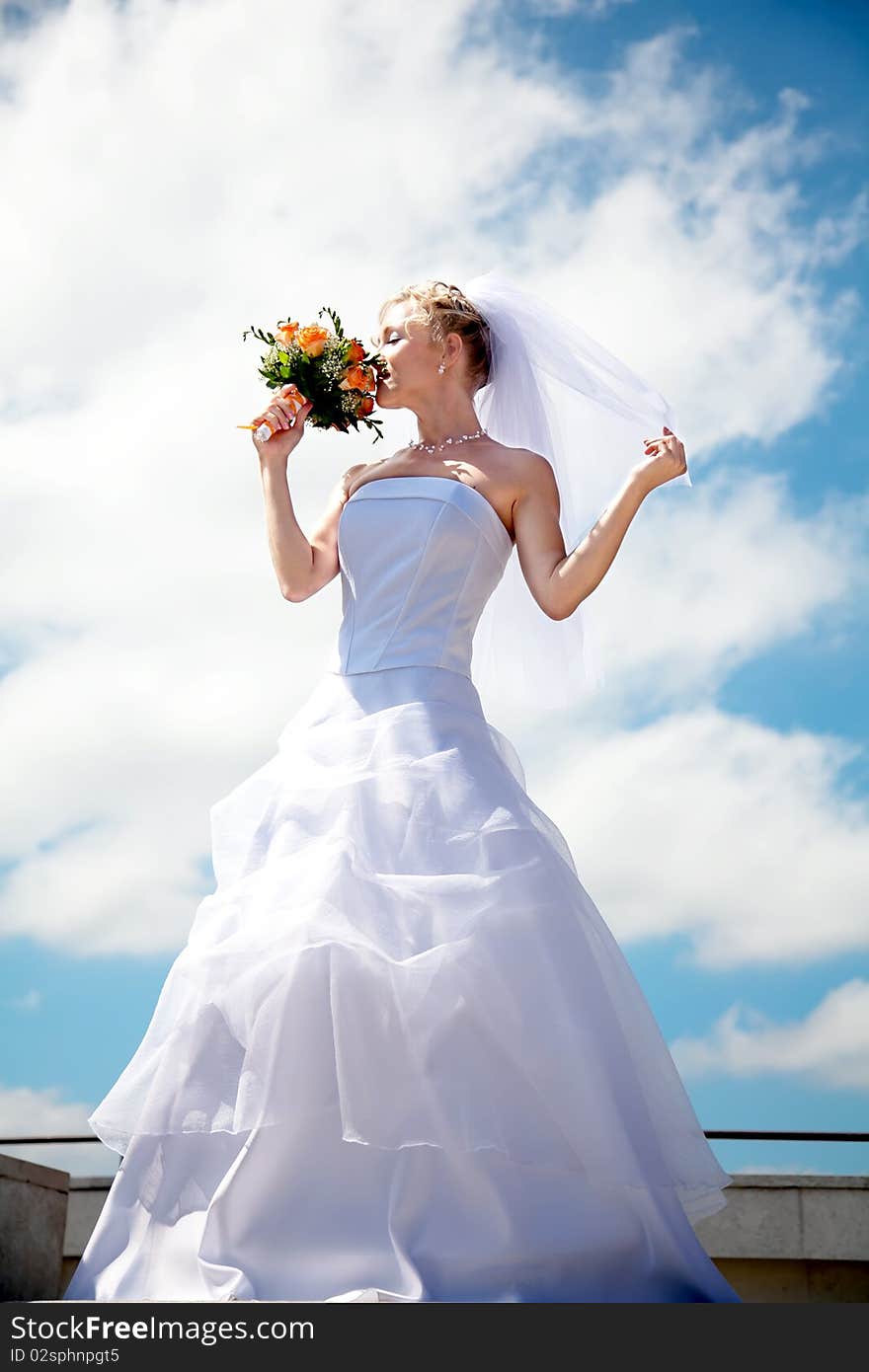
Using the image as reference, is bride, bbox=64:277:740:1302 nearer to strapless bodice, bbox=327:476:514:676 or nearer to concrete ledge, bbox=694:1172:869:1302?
strapless bodice, bbox=327:476:514:676

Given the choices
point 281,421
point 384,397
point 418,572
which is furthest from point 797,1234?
point 281,421

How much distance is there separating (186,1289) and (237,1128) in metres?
0.41

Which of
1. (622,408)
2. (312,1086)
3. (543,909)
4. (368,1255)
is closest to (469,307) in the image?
(622,408)

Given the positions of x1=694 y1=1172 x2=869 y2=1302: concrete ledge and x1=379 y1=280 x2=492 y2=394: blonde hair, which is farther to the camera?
x1=694 y1=1172 x2=869 y2=1302: concrete ledge

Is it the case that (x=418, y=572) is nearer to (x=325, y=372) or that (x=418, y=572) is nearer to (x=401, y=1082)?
(x=325, y=372)

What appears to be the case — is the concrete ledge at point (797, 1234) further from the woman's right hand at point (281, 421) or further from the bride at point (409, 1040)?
the woman's right hand at point (281, 421)

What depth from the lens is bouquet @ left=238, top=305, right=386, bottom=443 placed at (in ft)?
16.8

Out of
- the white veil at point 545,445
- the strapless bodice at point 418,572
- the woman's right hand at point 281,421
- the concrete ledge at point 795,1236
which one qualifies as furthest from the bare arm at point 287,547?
the concrete ledge at point 795,1236

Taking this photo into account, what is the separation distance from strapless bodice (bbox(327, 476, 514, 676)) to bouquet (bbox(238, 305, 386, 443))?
419mm

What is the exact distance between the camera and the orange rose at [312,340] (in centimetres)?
513

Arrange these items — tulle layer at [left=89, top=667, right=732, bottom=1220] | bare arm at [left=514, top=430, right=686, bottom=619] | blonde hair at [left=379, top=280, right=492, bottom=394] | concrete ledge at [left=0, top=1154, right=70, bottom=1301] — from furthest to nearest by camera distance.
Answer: blonde hair at [left=379, top=280, right=492, bottom=394], bare arm at [left=514, top=430, right=686, bottom=619], concrete ledge at [left=0, top=1154, right=70, bottom=1301], tulle layer at [left=89, top=667, right=732, bottom=1220]

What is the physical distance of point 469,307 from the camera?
5.31 meters

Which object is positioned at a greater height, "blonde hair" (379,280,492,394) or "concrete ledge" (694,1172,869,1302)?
"blonde hair" (379,280,492,394)

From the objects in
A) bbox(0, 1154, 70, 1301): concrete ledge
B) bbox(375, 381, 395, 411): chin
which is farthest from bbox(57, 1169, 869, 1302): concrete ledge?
bbox(375, 381, 395, 411): chin
